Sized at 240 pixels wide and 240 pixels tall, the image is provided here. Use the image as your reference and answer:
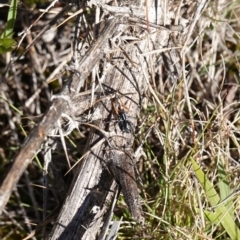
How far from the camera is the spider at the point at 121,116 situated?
1.58m

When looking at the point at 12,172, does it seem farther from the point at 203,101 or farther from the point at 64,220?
the point at 203,101

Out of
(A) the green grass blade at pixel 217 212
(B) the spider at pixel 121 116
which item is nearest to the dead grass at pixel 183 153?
(A) the green grass blade at pixel 217 212

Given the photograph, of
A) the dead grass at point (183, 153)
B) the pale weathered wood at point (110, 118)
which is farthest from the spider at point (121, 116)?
the dead grass at point (183, 153)

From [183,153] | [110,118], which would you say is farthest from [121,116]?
[183,153]

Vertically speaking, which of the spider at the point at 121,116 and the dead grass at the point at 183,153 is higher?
the spider at the point at 121,116

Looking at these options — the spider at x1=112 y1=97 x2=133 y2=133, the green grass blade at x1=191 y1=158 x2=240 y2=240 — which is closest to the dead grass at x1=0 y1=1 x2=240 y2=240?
the green grass blade at x1=191 y1=158 x2=240 y2=240

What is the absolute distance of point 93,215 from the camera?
5.24ft

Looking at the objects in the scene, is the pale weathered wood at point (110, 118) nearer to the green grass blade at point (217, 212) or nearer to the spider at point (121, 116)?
the spider at point (121, 116)

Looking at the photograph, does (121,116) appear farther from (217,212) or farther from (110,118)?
(217,212)

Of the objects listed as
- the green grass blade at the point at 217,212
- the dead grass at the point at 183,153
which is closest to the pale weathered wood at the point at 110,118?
the dead grass at the point at 183,153

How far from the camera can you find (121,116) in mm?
1580

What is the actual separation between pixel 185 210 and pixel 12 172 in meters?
0.76

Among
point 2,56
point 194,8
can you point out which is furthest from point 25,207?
point 194,8

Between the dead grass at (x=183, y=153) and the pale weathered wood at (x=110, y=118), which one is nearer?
the pale weathered wood at (x=110, y=118)
